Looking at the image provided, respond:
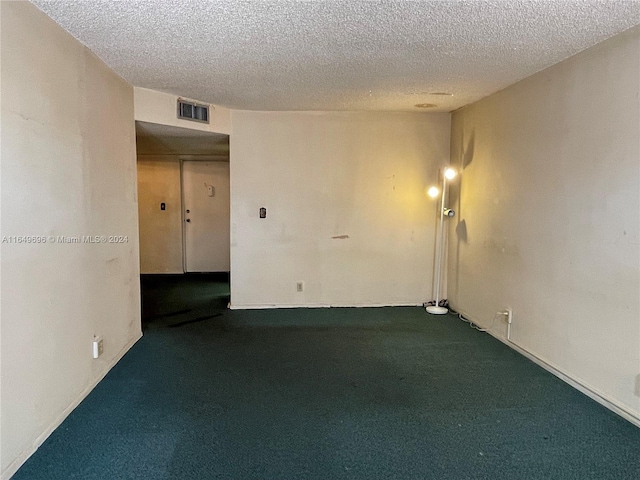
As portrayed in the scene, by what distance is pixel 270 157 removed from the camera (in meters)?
4.78

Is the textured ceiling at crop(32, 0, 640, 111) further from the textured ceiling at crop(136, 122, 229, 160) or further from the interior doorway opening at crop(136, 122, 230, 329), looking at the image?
the interior doorway opening at crop(136, 122, 230, 329)

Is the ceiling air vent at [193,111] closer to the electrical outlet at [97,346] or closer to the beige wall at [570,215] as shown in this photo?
the electrical outlet at [97,346]

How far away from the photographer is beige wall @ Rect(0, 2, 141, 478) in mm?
1955

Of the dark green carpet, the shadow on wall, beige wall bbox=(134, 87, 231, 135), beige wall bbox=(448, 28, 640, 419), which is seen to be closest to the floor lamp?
the shadow on wall

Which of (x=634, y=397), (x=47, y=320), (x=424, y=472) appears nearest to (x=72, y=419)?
(x=47, y=320)

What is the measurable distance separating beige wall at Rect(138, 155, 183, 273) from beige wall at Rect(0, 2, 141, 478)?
12.4 feet

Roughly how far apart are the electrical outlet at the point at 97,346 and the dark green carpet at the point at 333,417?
21 cm

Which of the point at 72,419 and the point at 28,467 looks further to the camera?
the point at 72,419

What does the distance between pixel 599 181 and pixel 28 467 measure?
3408 mm

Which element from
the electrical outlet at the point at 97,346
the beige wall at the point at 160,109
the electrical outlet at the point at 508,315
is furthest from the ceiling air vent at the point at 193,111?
the electrical outlet at the point at 508,315

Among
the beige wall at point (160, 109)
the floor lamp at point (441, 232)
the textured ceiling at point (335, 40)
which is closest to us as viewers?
the textured ceiling at point (335, 40)

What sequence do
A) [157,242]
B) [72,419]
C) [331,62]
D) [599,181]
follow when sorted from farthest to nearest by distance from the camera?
[157,242] → [331,62] → [599,181] → [72,419]

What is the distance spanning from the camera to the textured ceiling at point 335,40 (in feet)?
7.09

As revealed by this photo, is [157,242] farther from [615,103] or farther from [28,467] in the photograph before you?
[615,103]
